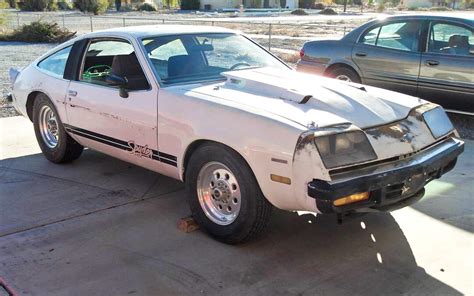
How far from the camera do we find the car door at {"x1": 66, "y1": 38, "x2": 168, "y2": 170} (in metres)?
4.33

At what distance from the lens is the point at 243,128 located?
3.52 metres

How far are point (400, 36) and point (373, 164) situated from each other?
482cm

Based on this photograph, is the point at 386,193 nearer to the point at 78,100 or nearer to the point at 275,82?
the point at 275,82

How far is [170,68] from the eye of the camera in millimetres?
4516

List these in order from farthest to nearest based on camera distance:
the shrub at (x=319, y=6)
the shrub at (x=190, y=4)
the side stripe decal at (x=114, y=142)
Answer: the shrub at (x=319, y=6) < the shrub at (x=190, y=4) < the side stripe decal at (x=114, y=142)

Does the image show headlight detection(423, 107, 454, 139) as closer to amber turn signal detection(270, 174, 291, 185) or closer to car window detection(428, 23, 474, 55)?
amber turn signal detection(270, 174, 291, 185)

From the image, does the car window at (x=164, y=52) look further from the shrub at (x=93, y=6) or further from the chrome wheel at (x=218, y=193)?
the shrub at (x=93, y=6)

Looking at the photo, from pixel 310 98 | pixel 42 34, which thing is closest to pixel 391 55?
pixel 310 98

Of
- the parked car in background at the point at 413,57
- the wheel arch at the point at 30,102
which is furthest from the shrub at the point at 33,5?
the wheel arch at the point at 30,102

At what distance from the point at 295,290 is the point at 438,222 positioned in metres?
1.68

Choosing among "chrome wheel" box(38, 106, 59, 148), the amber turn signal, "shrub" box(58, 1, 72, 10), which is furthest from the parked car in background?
"shrub" box(58, 1, 72, 10)

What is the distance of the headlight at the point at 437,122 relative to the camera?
396 centimetres

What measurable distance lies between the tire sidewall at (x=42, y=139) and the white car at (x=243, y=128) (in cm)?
17

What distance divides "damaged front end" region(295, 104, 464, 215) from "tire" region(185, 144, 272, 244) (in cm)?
48
